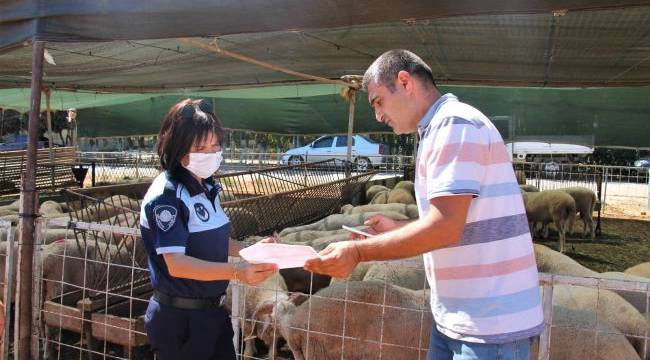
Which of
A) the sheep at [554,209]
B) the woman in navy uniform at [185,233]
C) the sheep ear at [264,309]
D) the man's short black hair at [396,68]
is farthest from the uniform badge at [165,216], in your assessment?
the sheep at [554,209]

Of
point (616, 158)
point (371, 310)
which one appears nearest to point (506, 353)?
point (371, 310)

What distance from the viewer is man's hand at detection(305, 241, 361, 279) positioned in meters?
1.67

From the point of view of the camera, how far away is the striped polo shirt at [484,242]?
5.23 ft

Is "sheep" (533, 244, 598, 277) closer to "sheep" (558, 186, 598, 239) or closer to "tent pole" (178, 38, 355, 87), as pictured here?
"tent pole" (178, 38, 355, 87)

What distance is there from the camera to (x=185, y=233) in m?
2.05

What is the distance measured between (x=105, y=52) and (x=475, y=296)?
6546 millimetres

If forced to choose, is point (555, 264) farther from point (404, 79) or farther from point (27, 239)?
point (27, 239)

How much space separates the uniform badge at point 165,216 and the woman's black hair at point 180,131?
17cm

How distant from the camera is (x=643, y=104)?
35.8 feet

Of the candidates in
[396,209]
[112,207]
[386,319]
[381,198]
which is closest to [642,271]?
[386,319]

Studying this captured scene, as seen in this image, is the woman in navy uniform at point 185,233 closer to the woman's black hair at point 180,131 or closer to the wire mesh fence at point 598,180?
the woman's black hair at point 180,131

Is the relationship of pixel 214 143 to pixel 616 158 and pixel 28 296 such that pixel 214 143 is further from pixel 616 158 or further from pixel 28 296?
pixel 616 158

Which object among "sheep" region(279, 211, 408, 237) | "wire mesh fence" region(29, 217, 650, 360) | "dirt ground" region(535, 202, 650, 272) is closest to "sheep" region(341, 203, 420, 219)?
"sheep" region(279, 211, 408, 237)

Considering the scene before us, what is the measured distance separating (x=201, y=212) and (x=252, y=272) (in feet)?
1.21
